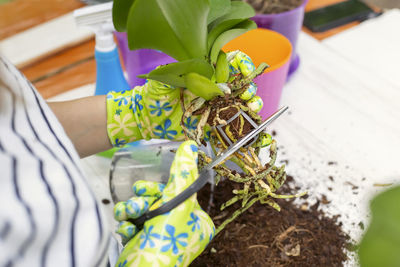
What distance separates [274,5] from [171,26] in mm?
476

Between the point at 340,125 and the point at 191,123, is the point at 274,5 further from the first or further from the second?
the point at 191,123

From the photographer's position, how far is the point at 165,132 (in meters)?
0.52

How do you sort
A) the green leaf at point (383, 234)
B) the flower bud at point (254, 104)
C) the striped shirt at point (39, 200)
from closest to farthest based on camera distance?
the green leaf at point (383, 234), the striped shirt at point (39, 200), the flower bud at point (254, 104)

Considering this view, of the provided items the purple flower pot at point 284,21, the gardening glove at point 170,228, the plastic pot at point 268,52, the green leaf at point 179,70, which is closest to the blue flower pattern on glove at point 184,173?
the gardening glove at point 170,228

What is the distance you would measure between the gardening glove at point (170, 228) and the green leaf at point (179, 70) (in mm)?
79

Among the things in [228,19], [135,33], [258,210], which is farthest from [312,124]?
[135,33]

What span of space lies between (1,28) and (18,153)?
0.84m

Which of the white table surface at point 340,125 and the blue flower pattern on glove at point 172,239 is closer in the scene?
the blue flower pattern on glove at point 172,239

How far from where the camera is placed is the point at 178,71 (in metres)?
0.40

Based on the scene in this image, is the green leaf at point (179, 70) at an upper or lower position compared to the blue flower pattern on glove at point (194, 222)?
upper

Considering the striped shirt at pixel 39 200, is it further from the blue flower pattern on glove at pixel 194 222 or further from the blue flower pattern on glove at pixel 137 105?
the blue flower pattern on glove at pixel 137 105

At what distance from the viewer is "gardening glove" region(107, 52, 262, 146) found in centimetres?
48

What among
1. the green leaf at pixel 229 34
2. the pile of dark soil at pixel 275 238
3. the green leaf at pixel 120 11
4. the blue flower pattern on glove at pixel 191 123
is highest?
→ the green leaf at pixel 120 11

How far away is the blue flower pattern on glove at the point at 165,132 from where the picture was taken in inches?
20.0
